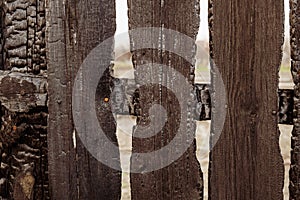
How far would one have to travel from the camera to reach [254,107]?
6.05 feet

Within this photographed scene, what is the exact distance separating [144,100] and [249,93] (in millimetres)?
358

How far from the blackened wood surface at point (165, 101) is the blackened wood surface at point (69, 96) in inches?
3.9

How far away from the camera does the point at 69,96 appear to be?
199 cm

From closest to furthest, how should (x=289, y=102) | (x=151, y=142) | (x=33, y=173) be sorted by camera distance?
(x=289, y=102), (x=151, y=142), (x=33, y=173)

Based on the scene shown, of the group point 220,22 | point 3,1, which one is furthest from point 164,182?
point 3,1

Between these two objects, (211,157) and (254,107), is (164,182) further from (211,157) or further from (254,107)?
(254,107)

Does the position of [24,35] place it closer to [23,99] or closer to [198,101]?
[23,99]

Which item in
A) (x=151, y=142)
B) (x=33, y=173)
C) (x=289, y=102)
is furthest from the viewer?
(x=33, y=173)

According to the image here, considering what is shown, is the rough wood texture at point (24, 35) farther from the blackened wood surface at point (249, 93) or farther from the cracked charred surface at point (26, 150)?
the blackened wood surface at point (249, 93)


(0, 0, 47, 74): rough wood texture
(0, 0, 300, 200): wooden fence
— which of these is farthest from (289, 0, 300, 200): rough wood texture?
(0, 0, 47, 74): rough wood texture

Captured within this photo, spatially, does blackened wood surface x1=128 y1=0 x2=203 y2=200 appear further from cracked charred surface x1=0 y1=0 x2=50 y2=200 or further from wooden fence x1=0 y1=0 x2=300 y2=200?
cracked charred surface x1=0 y1=0 x2=50 y2=200

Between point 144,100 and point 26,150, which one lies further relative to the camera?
point 26,150

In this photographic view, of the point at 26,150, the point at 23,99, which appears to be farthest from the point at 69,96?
the point at 26,150

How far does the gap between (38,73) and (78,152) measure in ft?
1.06
